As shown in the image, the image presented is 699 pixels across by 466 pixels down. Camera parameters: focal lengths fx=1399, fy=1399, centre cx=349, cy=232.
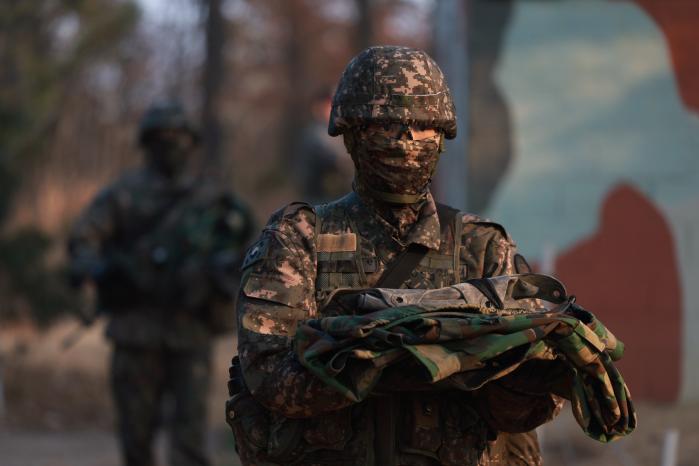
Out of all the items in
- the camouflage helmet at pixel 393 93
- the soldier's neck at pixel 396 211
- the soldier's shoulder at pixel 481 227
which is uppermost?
the camouflage helmet at pixel 393 93

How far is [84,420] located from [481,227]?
930 centimetres

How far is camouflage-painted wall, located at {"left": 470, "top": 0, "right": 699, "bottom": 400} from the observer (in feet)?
31.0

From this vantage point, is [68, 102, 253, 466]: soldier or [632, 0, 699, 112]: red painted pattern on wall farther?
[632, 0, 699, 112]: red painted pattern on wall

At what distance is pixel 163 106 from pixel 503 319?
5784 millimetres

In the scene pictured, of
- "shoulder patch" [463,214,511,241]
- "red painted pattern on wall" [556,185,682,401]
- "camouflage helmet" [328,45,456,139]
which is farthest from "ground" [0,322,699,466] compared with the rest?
"camouflage helmet" [328,45,456,139]

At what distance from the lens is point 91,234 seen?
8508 millimetres

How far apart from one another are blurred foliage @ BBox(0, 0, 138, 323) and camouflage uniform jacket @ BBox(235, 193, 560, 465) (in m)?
10.0

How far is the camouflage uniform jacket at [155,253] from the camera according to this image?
838 centimetres

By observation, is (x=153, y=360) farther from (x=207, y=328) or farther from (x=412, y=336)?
(x=412, y=336)

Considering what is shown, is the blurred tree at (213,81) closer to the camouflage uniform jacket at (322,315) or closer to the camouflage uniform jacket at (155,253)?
the camouflage uniform jacket at (155,253)

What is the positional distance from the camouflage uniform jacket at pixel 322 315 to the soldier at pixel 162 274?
4.53 meters

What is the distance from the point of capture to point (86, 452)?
437 inches

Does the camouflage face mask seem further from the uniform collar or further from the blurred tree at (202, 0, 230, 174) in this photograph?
the blurred tree at (202, 0, 230, 174)

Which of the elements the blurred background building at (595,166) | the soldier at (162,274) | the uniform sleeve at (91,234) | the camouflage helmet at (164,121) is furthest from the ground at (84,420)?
the camouflage helmet at (164,121)
